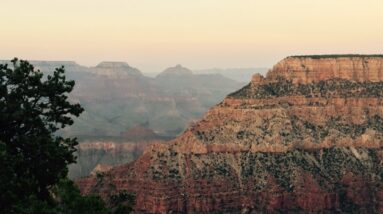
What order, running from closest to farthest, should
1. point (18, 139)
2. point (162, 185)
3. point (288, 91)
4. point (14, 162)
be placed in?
point (14, 162) < point (18, 139) < point (162, 185) < point (288, 91)

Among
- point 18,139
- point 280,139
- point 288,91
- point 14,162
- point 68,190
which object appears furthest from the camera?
point 288,91

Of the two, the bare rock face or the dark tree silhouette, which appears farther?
the bare rock face

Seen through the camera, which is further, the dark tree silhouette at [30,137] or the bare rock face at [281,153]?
the bare rock face at [281,153]

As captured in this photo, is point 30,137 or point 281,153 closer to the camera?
point 30,137

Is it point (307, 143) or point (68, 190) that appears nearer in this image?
point (68, 190)

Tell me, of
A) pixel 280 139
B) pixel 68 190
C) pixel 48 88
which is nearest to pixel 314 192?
pixel 280 139

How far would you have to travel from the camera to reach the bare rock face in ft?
485

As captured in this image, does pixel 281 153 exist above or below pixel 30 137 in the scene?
below

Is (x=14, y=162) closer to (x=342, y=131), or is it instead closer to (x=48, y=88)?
(x=48, y=88)

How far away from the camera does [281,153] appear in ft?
515

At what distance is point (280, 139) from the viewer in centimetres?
15912

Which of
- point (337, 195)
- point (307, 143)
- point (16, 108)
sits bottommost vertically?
point (337, 195)

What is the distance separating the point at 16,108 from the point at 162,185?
93.8 metres

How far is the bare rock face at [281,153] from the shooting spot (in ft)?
485
